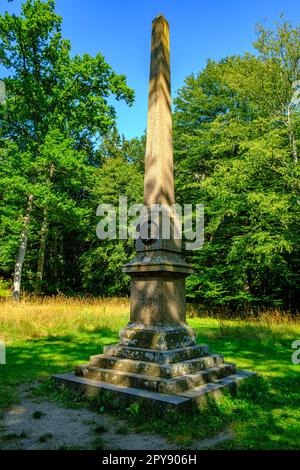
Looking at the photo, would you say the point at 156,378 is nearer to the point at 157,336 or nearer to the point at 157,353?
the point at 157,353

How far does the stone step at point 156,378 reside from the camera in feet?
14.0

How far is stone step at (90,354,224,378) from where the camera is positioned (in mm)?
4555

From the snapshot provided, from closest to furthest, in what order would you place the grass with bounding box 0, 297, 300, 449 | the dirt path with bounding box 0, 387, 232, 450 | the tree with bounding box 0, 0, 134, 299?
the dirt path with bounding box 0, 387, 232, 450 < the grass with bounding box 0, 297, 300, 449 < the tree with bounding box 0, 0, 134, 299

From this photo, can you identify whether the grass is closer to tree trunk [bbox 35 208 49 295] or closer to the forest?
the forest

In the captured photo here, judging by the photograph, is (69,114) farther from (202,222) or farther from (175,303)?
(175,303)

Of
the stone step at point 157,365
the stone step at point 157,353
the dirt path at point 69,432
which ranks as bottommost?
the dirt path at point 69,432

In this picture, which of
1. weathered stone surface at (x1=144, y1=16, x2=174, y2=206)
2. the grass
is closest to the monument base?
the grass

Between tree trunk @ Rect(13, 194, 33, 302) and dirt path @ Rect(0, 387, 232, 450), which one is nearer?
dirt path @ Rect(0, 387, 232, 450)

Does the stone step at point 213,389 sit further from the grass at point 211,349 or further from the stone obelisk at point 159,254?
the stone obelisk at point 159,254

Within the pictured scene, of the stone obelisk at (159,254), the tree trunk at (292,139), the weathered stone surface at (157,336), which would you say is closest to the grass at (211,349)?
the weathered stone surface at (157,336)

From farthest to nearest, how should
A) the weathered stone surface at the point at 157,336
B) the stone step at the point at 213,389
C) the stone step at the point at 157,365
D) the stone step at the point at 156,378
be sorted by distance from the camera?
1. the weathered stone surface at the point at 157,336
2. the stone step at the point at 157,365
3. the stone step at the point at 156,378
4. the stone step at the point at 213,389

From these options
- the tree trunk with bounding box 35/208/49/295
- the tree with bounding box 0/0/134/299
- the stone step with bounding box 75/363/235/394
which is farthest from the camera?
the tree trunk with bounding box 35/208/49/295

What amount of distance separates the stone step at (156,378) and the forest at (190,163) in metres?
8.79
